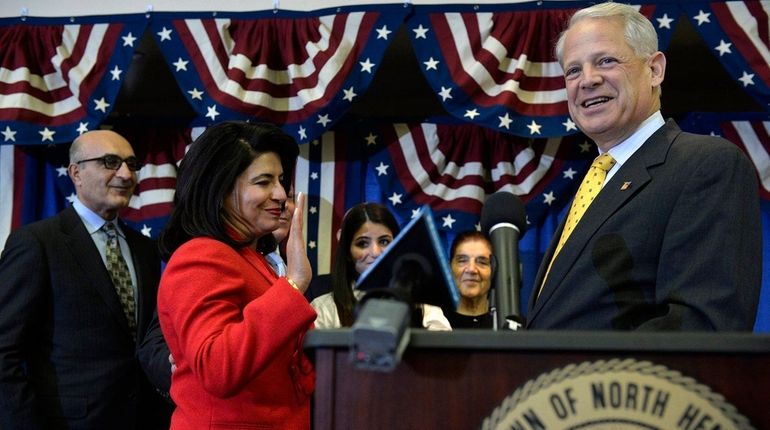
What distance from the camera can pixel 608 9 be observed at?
197 centimetres

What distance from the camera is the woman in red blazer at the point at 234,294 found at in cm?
165

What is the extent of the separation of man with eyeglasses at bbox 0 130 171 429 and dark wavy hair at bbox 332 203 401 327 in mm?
800

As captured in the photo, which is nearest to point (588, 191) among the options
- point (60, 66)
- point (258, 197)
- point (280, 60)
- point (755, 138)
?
point (258, 197)

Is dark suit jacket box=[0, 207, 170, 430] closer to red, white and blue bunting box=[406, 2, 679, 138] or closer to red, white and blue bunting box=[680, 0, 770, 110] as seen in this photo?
red, white and blue bunting box=[406, 2, 679, 138]

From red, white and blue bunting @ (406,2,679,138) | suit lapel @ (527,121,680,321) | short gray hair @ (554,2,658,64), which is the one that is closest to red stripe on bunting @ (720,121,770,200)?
red, white and blue bunting @ (406,2,679,138)

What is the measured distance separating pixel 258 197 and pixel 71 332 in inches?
71.6

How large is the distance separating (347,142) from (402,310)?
3.80 m

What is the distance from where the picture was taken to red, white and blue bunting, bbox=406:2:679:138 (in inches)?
163

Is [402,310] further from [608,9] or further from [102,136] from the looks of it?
[102,136]

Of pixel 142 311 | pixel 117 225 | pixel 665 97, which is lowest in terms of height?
pixel 142 311

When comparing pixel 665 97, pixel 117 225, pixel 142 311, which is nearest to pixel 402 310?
pixel 142 311

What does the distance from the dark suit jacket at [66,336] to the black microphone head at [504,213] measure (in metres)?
2.25

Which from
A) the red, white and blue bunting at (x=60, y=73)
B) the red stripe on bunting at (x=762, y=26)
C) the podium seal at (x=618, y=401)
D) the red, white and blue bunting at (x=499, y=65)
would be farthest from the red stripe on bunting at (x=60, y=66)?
the podium seal at (x=618, y=401)

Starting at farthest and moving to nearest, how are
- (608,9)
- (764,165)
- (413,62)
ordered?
1. (413,62)
2. (764,165)
3. (608,9)
